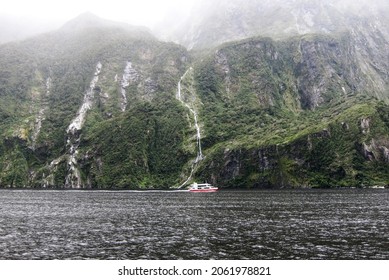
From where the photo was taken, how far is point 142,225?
101062mm

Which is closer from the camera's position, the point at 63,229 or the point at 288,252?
the point at 288,252

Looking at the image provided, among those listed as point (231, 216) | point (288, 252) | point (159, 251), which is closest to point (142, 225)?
point (231, 216)

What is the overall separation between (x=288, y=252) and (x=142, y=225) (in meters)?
43.0

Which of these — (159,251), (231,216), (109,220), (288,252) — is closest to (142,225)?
(109,220)

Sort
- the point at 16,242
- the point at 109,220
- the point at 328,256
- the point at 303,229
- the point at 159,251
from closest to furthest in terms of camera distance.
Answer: the point at 328,256, the point at 159,251, the point at 16,242, the point at 303,229, the point at 109,220
